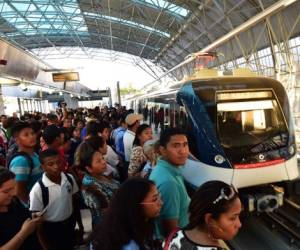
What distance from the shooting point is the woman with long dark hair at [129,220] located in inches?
89.1

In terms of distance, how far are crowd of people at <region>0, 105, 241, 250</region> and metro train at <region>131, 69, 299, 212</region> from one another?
8.35ft

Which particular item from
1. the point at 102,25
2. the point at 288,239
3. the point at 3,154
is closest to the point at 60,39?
the point at 102,25

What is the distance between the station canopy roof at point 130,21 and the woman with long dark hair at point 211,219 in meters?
17.4

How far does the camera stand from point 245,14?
66.5 feet

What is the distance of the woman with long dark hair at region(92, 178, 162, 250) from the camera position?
226 centimetres

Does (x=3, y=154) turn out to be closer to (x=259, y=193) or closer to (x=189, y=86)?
(x=189, y=86)

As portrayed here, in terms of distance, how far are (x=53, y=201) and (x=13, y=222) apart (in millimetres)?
814

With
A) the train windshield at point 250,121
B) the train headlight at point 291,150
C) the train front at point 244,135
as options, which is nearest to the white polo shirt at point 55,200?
the train front at point 244,135

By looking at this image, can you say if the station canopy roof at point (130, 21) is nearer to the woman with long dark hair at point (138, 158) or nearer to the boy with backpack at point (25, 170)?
the woman with long dark hair at point (138, 158)

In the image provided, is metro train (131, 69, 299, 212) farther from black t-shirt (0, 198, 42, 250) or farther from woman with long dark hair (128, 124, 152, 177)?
black t-shirt (0, 198, 42, 250)

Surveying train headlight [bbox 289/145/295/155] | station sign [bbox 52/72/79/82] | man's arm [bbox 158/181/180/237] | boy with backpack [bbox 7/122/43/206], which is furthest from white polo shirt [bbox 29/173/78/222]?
station sign [bbox 52/72/79/82]

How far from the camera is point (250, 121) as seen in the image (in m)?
7.70

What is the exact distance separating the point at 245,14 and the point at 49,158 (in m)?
18.6

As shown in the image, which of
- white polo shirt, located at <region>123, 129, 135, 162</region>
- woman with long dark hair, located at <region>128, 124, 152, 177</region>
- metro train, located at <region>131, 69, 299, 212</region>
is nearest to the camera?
woman with long dark hair, located at <region>128, 124, 152, 177</region>
